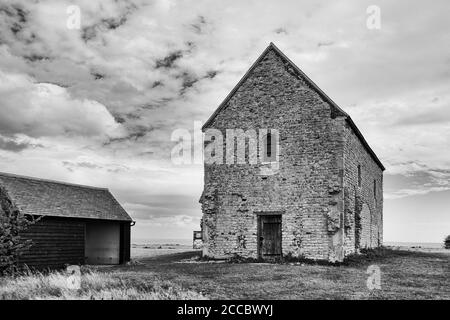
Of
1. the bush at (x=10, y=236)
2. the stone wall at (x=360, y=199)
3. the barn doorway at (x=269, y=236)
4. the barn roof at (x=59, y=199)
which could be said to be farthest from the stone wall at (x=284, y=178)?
the bush at (x=10, y=236)

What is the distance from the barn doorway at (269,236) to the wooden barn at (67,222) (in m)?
9.01

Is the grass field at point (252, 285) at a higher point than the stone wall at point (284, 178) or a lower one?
lower

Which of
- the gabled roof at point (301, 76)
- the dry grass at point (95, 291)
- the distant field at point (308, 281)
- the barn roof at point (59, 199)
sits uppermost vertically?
the gabled roof at point (301, 76)

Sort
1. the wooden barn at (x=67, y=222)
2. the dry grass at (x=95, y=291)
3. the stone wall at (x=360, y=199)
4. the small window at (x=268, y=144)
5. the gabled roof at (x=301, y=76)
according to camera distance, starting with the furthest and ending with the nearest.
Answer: the small window at (x=268, y=144) → the stone wall at (x=360, y=199) → the gabled roof at (x=301, y=76) → the wooden barn at (x=67, y=222) → the dry grass at (x=95, y=291)

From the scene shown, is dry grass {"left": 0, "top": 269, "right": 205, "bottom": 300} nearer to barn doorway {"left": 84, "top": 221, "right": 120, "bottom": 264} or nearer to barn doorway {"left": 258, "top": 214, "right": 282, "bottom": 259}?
barn doorway {"left": 258, "top": 214, "right": 282, "bottom": 259}

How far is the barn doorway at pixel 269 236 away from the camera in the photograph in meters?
23.8

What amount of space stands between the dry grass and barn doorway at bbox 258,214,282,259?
9747 mm

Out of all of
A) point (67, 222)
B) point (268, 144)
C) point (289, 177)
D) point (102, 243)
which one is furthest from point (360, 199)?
point (67, 222)

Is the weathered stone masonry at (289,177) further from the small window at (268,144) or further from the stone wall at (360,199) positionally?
the small window at (268,144)

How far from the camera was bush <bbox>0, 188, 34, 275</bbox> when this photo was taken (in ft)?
67.2
